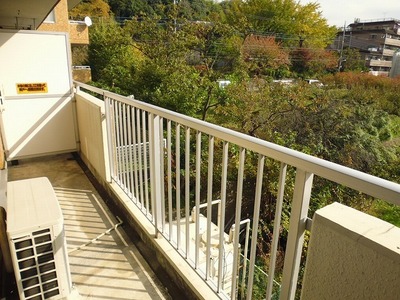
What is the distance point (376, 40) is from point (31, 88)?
49.1m

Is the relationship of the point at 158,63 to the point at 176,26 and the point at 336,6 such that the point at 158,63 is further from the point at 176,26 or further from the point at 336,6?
the point at 336,6

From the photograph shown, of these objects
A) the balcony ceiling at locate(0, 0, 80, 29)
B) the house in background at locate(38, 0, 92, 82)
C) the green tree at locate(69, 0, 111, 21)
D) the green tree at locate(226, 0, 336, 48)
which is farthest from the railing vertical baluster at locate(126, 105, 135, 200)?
the green tree at locate(226, 0, 336, 48)

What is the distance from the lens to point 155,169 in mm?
1892

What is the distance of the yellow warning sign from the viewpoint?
140 inches

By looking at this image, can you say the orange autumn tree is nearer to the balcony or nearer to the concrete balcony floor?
the concrete balcony floor

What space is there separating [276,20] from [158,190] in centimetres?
2847

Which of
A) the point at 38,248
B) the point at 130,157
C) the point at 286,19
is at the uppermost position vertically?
the point at 286,19

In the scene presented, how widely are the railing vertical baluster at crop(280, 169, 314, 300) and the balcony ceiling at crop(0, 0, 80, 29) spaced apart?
10.0 feet

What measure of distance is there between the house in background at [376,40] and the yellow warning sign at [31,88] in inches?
1532

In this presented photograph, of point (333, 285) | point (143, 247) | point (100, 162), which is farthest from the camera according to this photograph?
point (100, 162)

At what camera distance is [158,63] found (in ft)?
31.7

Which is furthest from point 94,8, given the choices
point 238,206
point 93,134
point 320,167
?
point 320,167

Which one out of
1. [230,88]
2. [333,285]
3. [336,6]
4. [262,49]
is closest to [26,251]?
[333,285]

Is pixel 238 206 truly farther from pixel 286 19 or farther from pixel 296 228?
pixel 286 19
